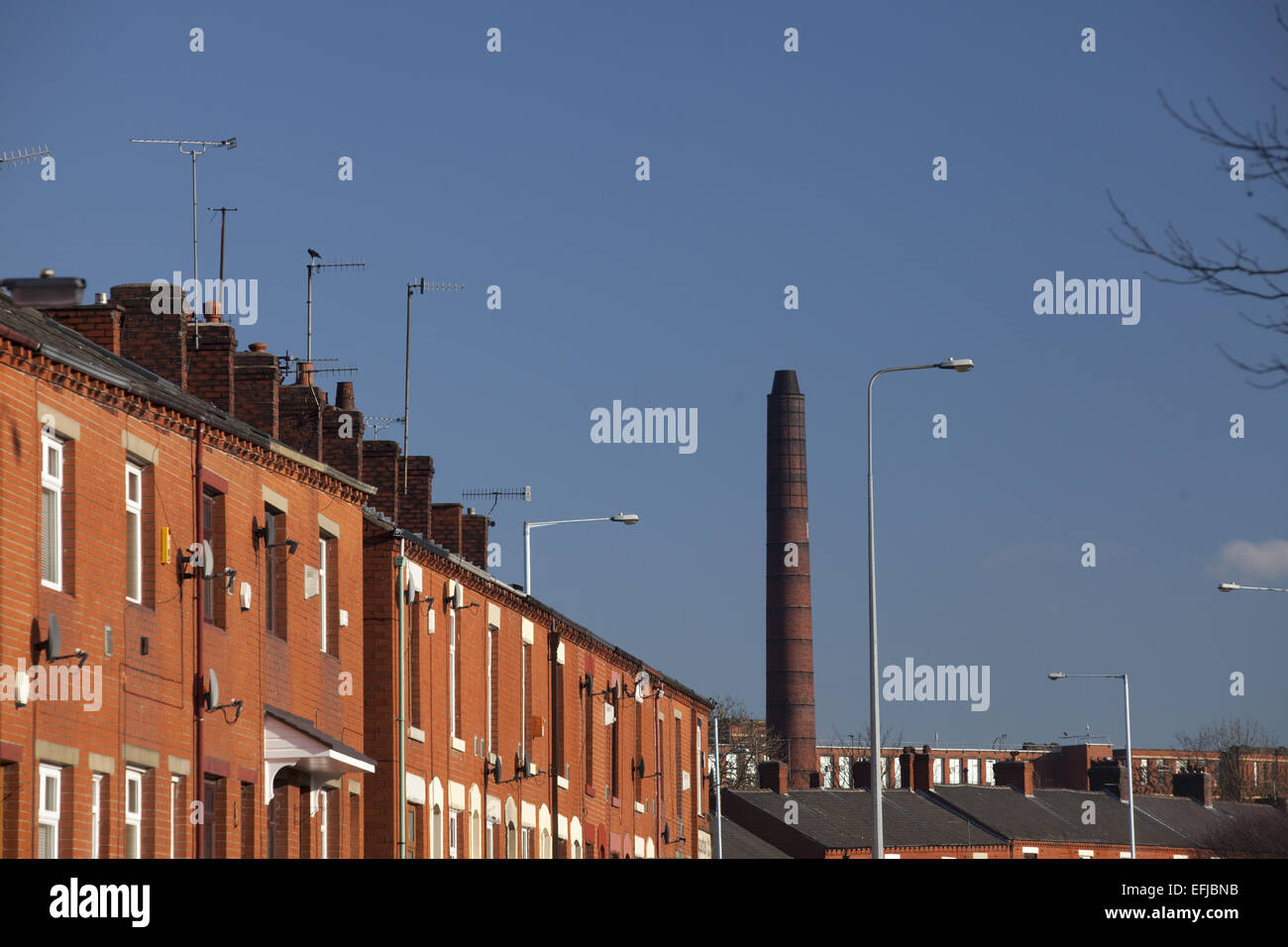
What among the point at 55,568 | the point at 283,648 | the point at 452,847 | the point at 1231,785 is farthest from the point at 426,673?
the point at 1231,785

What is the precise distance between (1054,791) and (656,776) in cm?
4382

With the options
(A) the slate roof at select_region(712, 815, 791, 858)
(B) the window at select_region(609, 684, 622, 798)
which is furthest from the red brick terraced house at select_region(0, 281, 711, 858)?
(A) the slate roof at select_region(712, 815, 791, 858)

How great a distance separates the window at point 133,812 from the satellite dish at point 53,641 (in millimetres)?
2325

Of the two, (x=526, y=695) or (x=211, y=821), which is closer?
(x=211, y=821)

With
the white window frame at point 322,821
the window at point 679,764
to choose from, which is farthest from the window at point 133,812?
the window at point 679,764

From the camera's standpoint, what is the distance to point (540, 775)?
4034cm

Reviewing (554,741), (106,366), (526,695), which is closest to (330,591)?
(106,366)

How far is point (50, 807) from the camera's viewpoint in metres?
19.9

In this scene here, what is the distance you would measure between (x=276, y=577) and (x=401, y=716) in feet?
16.2

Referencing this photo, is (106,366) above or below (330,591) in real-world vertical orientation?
above

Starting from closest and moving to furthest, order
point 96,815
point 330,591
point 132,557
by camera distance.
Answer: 1. point 96,815
2. point 132,557
3. point 330,591

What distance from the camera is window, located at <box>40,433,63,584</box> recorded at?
2014cm

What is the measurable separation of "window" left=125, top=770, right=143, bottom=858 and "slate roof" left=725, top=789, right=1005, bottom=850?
2147 inches

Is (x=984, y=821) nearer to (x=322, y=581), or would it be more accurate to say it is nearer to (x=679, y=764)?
(x=679, y=764)
